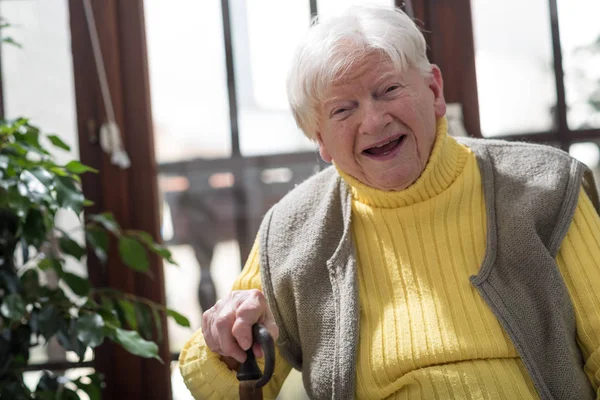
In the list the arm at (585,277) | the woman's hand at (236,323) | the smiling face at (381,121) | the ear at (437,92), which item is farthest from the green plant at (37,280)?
the arm at (585,277)

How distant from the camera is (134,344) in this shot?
1.73 m

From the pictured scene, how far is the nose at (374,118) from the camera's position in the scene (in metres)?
1.36

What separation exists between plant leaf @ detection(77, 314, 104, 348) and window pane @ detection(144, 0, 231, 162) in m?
0.59

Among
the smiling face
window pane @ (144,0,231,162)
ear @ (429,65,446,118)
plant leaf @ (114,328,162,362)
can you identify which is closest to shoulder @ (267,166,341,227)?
the smiling face

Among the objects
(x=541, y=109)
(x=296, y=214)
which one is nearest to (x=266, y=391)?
(x=296, y=214)

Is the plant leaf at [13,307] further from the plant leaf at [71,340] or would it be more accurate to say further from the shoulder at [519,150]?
the shoulder at [519,150]

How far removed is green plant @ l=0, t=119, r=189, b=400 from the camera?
1699mm

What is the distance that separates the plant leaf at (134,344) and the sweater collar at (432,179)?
654 mm

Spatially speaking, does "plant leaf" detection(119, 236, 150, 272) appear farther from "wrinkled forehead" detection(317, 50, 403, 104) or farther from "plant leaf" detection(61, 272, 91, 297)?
"wrinkled forehead" detection(317, 50, 403, 104)

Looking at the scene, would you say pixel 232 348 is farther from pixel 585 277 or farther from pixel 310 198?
pixel 585 277

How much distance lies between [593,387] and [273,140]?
1.10 m

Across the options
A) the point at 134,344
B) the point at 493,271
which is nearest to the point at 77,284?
the point at 134,344

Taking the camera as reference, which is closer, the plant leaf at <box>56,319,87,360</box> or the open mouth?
the open mouth

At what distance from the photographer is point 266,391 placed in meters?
1.51
